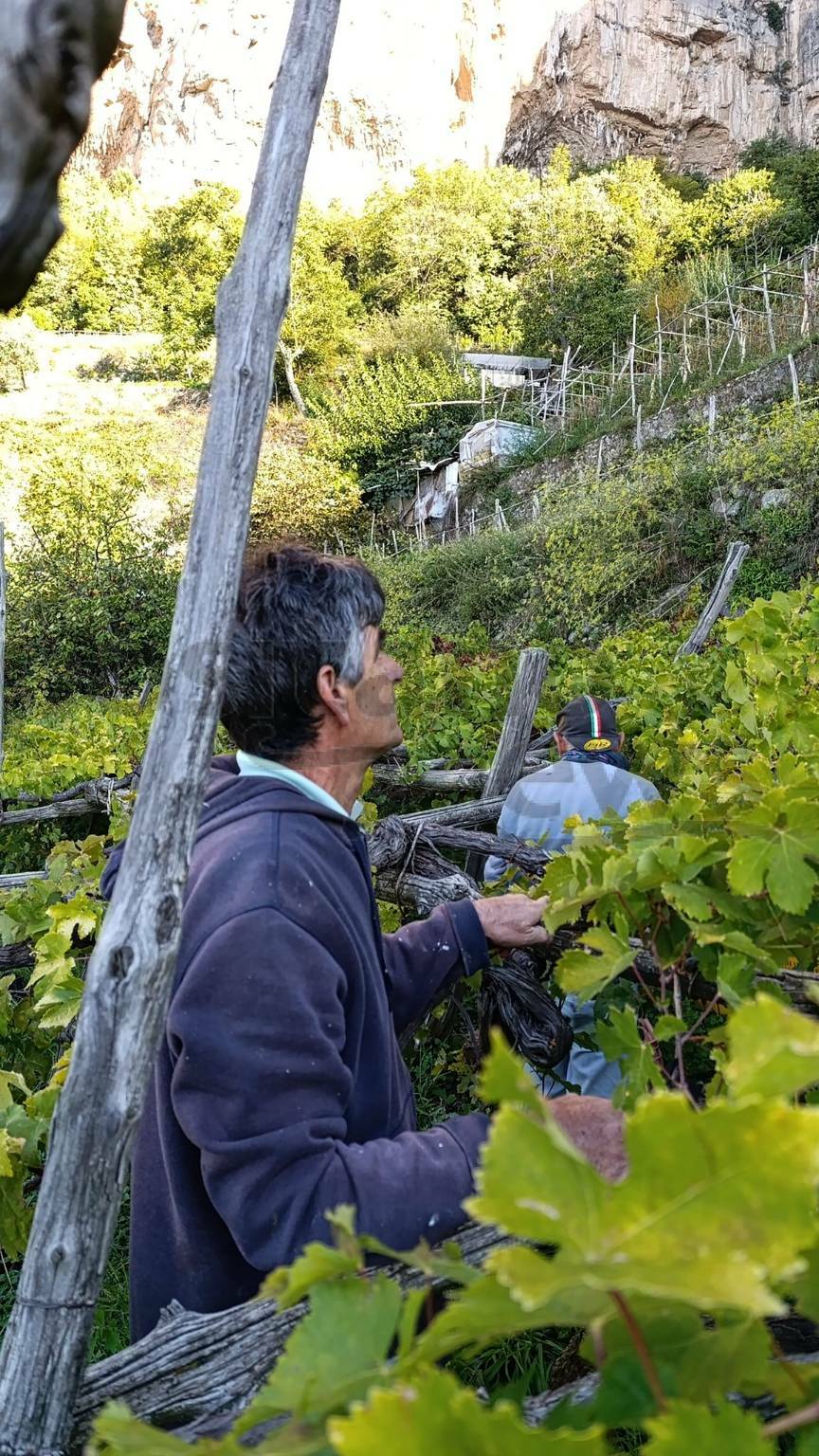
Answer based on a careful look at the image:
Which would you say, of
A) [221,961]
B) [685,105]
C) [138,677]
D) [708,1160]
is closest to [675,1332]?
[708,1160]

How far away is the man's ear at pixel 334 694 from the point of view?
1.70 metres

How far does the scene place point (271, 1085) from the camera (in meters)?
1.27

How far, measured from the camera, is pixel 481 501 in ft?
74.5

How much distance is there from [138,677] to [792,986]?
1637 cm

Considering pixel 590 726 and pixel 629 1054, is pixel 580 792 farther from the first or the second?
pixel 629 1054

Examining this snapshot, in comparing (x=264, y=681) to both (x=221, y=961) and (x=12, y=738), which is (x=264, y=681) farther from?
(x=12, y=738)

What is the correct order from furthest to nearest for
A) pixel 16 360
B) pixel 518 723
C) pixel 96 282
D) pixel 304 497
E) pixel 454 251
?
pixel 96 282 → pixel 454 251 → pixel 16 360 → pixel 304 497 → pixel 518 723

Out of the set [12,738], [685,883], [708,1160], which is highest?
[708,1160]

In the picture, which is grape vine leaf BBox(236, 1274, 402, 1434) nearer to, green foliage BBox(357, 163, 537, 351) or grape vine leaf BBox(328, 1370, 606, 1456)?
grape vine leaf BBox(328, 1370, 606, 1456)

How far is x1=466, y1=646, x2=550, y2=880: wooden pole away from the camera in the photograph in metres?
4.71

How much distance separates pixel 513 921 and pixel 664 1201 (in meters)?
1.46

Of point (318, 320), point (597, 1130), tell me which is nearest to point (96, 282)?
point (318, 320)

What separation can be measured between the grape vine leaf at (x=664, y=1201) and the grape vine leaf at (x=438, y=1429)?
5 cm

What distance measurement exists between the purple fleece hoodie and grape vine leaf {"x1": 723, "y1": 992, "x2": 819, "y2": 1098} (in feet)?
2.97
